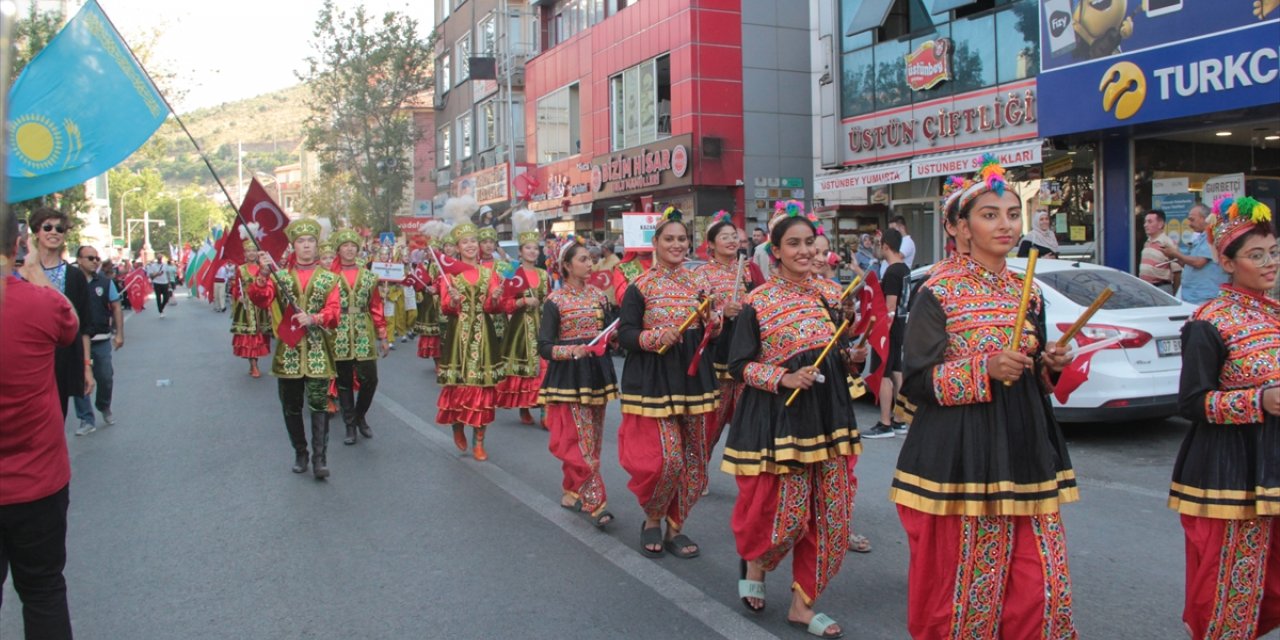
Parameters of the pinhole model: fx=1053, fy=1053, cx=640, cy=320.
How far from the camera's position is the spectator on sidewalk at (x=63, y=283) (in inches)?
246

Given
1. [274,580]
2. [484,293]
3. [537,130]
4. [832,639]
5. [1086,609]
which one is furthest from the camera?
[537,130]

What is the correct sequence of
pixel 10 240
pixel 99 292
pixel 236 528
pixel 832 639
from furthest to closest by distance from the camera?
pixel 99 292
pixel 236 528
pixel 832 639
pixel 10 240

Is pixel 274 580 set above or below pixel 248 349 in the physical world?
below

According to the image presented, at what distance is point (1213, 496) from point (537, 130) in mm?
33256

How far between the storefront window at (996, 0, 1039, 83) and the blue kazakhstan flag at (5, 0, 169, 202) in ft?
47.6

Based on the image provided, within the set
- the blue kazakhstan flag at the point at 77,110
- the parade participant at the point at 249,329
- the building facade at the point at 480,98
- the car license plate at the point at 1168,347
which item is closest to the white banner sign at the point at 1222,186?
the car license plate at the point at 1168,347

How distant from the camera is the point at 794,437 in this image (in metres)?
4.48

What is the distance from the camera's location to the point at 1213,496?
3.64m

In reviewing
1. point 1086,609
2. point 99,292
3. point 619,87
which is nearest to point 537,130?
point 619,87

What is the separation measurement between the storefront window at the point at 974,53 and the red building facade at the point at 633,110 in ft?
21.0

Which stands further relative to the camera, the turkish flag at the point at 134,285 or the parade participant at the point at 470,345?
the turkish flag at the point at 134,285

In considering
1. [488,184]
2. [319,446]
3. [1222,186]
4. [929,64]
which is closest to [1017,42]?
[929,64]

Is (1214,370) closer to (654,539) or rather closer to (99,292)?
(654,539)

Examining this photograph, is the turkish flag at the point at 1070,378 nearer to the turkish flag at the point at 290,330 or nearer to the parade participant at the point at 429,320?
the turkish flag at the point at 290,330
